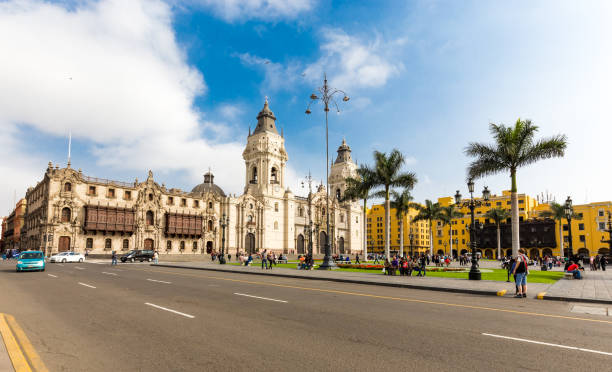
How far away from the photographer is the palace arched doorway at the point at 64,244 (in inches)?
1939

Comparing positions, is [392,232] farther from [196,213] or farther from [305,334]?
[305,334]

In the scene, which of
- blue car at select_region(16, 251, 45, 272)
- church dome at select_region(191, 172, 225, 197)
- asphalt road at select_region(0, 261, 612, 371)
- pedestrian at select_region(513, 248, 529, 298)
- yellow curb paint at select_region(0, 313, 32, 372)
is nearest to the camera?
yellow curb paint at select_region(0, 313, 32, 372)

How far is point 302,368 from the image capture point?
16.2ft

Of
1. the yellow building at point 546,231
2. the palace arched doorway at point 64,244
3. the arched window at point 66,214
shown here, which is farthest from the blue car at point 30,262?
the yellow building at point 546,231

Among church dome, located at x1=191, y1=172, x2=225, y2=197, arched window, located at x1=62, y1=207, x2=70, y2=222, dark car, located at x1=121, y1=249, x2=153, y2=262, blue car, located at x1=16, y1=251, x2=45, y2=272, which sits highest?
church dome, located at x1=191, y1=172, x2=225, y2=197

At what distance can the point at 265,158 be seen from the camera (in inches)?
2867

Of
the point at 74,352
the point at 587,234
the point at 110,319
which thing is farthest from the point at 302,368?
the point at 587,234

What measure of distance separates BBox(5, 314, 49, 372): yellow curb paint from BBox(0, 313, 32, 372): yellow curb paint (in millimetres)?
81

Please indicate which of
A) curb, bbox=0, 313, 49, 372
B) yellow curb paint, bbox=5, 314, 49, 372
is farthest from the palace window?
curb, bbox=0, 313, 49, 372

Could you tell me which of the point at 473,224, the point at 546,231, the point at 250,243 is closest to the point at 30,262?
the point at 473,224

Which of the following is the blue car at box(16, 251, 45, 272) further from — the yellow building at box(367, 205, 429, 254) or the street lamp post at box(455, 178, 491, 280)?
the yellow building at box(367, 205, 429, 254)

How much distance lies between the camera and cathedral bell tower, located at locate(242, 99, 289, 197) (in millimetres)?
73000

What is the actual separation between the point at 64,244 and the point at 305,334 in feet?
177

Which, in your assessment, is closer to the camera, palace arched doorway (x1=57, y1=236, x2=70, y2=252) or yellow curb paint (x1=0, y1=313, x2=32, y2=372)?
yellow curb paint (x1=0, y1=313, x2=32, y2=372)
